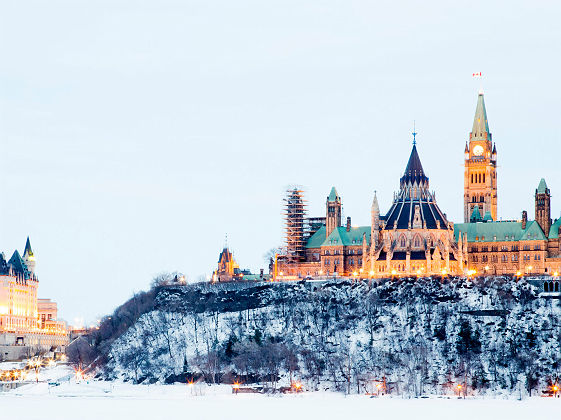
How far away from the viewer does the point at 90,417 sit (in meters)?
196

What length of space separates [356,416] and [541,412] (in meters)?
23.5

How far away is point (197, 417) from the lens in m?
193

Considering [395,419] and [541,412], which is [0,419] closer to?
[395,419]

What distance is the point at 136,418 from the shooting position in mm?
193875

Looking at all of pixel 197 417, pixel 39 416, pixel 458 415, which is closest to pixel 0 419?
pixel 39 416

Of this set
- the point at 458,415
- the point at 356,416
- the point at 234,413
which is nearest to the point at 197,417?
the point at 234,413

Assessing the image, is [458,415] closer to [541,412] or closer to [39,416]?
[541,412]

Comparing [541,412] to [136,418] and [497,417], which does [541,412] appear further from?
[136,418]

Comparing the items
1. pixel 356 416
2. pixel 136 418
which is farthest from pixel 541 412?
pixel 136 418

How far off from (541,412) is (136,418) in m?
50.1

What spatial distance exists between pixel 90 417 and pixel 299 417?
1019 inches

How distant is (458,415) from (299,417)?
1939cm

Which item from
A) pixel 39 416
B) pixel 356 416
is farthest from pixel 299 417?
pixel 39 416

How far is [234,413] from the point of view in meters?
197
